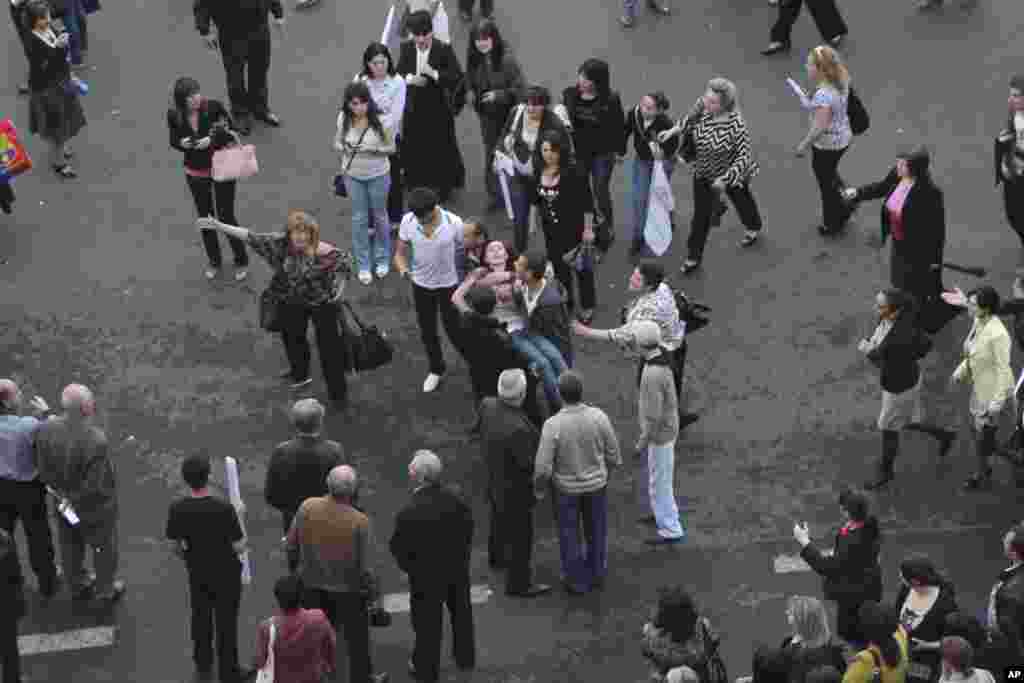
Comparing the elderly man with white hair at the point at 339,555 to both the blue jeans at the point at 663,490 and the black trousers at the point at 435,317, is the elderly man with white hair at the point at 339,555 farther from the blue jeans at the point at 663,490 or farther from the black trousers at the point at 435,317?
the black trousers at the point at 435,317

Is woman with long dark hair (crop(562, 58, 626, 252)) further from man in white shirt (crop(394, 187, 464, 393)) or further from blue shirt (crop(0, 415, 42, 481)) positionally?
blue shirt (crop(0, 415, 42, 481))

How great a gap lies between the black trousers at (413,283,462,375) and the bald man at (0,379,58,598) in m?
3.03

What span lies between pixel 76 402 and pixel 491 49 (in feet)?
18.3

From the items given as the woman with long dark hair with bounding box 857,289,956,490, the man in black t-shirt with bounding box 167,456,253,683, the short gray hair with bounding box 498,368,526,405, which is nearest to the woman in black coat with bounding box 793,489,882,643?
the woman with long dark hair with bounding box 857,289,956,490

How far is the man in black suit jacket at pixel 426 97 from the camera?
61.0ft

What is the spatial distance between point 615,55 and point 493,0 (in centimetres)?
142

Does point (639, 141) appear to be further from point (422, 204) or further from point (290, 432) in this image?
point (290, 432)

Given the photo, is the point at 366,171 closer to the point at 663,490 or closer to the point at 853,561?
the point at 663,490

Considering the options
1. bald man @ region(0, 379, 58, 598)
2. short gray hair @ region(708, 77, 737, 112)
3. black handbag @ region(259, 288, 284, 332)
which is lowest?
bald man @ region(0, 379, 58, 598)

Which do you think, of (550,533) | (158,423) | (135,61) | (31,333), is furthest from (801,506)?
(135,61)

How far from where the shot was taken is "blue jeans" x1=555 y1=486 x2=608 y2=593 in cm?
1480

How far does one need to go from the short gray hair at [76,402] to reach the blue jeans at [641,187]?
5.54 m

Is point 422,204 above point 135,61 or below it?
below

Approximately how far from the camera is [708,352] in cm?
1741
